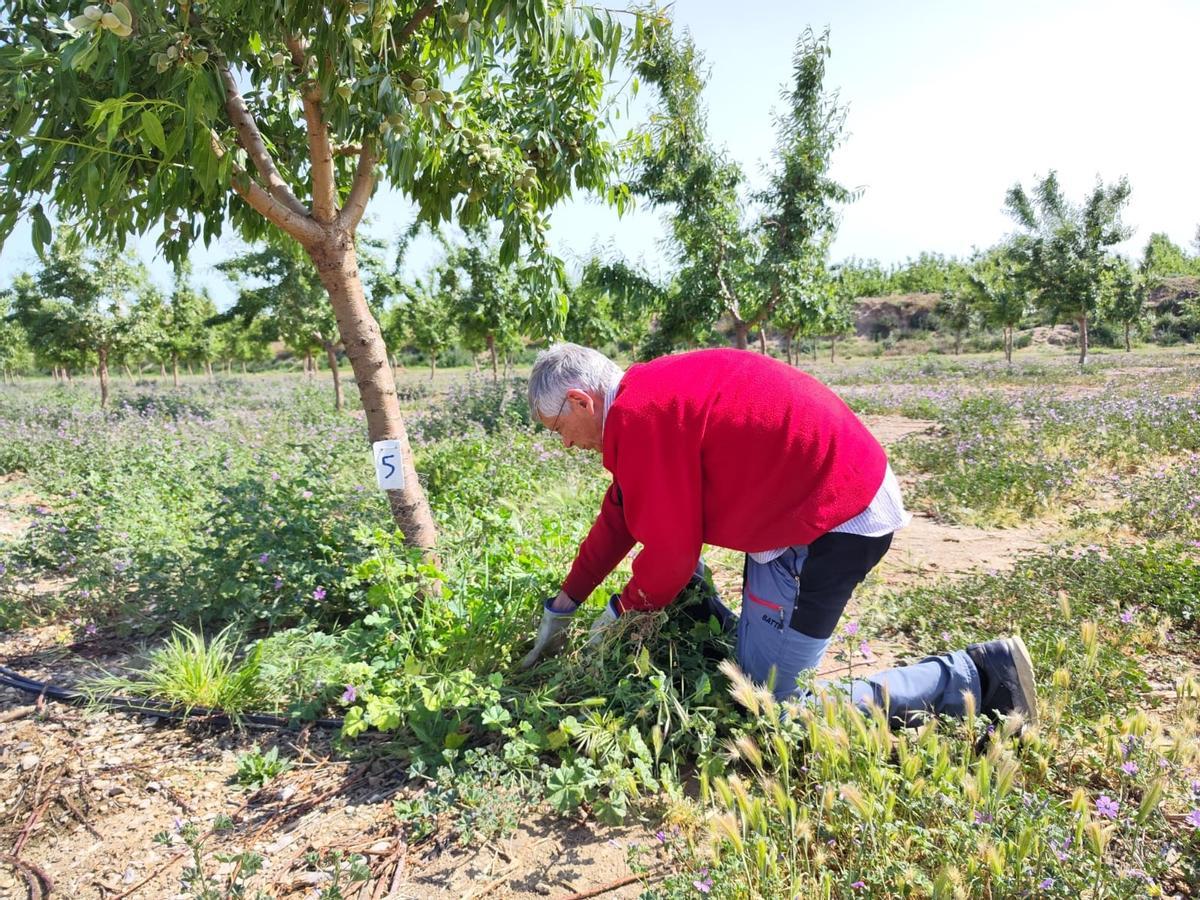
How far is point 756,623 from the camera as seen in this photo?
249 cm

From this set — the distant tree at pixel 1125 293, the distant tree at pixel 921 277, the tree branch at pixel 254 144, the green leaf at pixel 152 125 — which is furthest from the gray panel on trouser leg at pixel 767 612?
the distant tree at pixel 921 277

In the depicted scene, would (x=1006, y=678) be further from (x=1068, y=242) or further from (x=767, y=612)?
(x=1068, y=242)

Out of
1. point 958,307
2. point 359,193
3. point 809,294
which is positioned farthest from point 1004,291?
point 359,193

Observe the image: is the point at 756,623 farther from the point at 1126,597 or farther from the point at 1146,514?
the point at 1146,514

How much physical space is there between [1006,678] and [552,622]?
162 cm

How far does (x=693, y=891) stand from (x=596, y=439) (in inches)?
54.6

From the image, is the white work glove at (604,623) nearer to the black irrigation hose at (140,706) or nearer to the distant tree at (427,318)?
the black irrigation hose at (140,706)

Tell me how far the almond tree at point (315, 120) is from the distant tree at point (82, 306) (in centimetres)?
1612

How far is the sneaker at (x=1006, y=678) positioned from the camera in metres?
2.32

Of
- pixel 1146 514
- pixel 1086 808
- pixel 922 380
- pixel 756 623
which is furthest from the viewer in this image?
pixel 922 380

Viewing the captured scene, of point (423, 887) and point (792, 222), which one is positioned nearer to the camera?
point (423, 887)

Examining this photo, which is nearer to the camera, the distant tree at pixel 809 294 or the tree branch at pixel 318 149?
the tree branch at pixel 318 149

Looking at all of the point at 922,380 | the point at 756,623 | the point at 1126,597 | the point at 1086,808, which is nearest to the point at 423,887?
the point at 756,623

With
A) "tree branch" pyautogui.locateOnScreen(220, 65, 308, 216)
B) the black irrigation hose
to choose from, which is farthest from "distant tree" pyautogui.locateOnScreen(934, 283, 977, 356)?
the black irrigation hose
